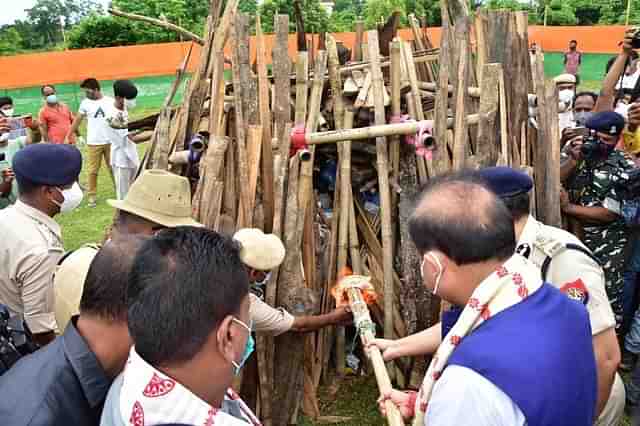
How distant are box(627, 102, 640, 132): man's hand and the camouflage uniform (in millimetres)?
413

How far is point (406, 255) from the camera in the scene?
3.89 m

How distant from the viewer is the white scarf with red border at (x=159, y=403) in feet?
4.74

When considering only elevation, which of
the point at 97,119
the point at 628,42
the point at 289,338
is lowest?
the point at 289,338

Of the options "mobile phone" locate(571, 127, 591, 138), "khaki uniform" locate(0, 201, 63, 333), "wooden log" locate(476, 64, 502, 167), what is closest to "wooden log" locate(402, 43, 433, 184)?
"wooden log" locate(476, 64, 502, 167)

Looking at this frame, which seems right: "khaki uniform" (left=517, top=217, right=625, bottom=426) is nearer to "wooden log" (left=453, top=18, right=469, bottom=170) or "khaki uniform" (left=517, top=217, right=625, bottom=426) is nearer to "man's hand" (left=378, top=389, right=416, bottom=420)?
"man's hand" (left=378, top=389, right=416, bottom=420)

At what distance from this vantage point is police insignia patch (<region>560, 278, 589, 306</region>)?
2583 millimetres

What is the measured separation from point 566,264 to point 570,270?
0.03 m

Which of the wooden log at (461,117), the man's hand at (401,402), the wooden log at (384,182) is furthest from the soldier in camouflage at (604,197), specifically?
the man's hand at (401,402)

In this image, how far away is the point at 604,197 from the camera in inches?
169

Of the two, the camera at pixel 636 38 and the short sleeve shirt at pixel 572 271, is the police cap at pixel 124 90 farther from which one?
the short sleeve shirt at pixel 572 271

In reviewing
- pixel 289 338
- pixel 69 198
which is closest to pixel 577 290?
pixel 289 338

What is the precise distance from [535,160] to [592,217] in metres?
0.61

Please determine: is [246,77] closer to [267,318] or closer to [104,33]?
[267,318]

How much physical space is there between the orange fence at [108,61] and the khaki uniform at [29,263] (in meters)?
16.1
